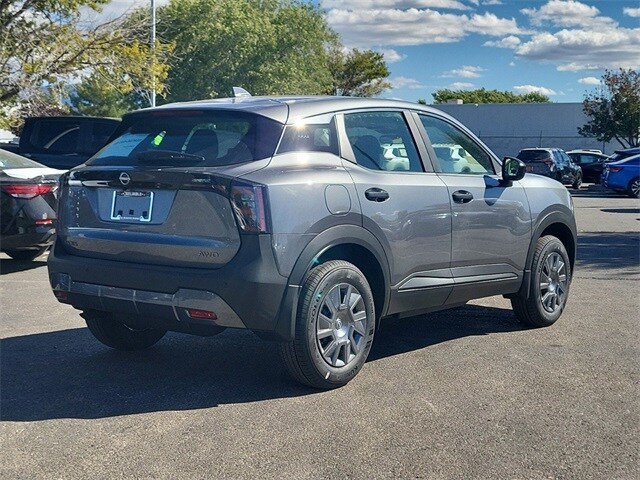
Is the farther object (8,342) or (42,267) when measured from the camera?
(42,267)

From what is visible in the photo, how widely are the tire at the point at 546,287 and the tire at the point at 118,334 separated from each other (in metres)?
2.95

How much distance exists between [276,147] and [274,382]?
4.86ft

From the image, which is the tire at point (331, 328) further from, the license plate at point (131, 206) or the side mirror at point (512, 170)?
the side mirror at point (512, 170)

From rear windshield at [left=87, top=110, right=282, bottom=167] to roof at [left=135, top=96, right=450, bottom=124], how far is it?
0.07 m

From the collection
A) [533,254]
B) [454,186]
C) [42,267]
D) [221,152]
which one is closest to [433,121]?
[454,186]

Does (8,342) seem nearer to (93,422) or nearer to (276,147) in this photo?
(93,422)

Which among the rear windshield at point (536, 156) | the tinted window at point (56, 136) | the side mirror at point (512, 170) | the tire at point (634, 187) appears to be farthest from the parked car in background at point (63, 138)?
the rear windshield at point (536, 156)

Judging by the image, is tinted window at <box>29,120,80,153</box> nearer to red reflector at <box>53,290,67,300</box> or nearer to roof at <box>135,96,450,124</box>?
roof at <box>135,96,450,124</box>

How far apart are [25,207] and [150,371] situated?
4811mm

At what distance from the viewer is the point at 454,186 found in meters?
6.18

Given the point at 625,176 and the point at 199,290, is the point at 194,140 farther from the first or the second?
the point at 625,176

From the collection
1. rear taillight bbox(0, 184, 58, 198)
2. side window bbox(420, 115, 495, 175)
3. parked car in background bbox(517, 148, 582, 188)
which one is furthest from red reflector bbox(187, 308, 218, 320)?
parked car in background bbox(517, 148, 582, 188)

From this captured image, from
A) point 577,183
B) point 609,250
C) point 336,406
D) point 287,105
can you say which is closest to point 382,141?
point 287,105

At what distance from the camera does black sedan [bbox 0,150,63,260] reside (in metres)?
9.73
